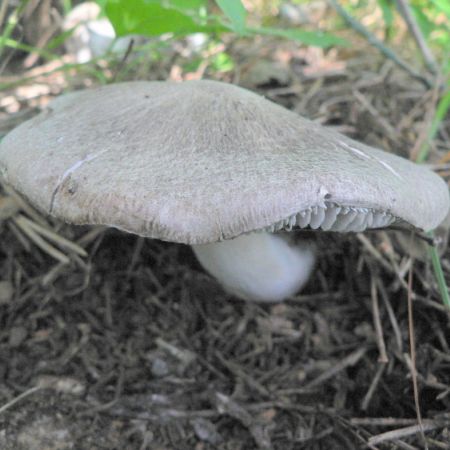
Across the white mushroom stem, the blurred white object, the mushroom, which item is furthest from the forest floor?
the blurred white object

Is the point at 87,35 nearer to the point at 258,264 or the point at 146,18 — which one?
the point at 146,18

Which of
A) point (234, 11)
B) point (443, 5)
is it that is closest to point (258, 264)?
point (234, 11)

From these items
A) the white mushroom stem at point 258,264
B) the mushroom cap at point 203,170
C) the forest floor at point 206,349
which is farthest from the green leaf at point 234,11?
the forest floor at point 206,349

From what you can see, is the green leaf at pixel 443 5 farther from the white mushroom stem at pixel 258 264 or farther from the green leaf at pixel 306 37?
the white mushroom stem at pixel 258 264

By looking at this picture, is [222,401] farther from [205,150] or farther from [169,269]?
[205,150]

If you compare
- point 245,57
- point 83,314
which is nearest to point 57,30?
point 245,57

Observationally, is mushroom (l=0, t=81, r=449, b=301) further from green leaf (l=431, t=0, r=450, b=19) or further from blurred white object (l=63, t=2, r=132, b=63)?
blurred white object (l=63, t=2, r=132, b=63)
